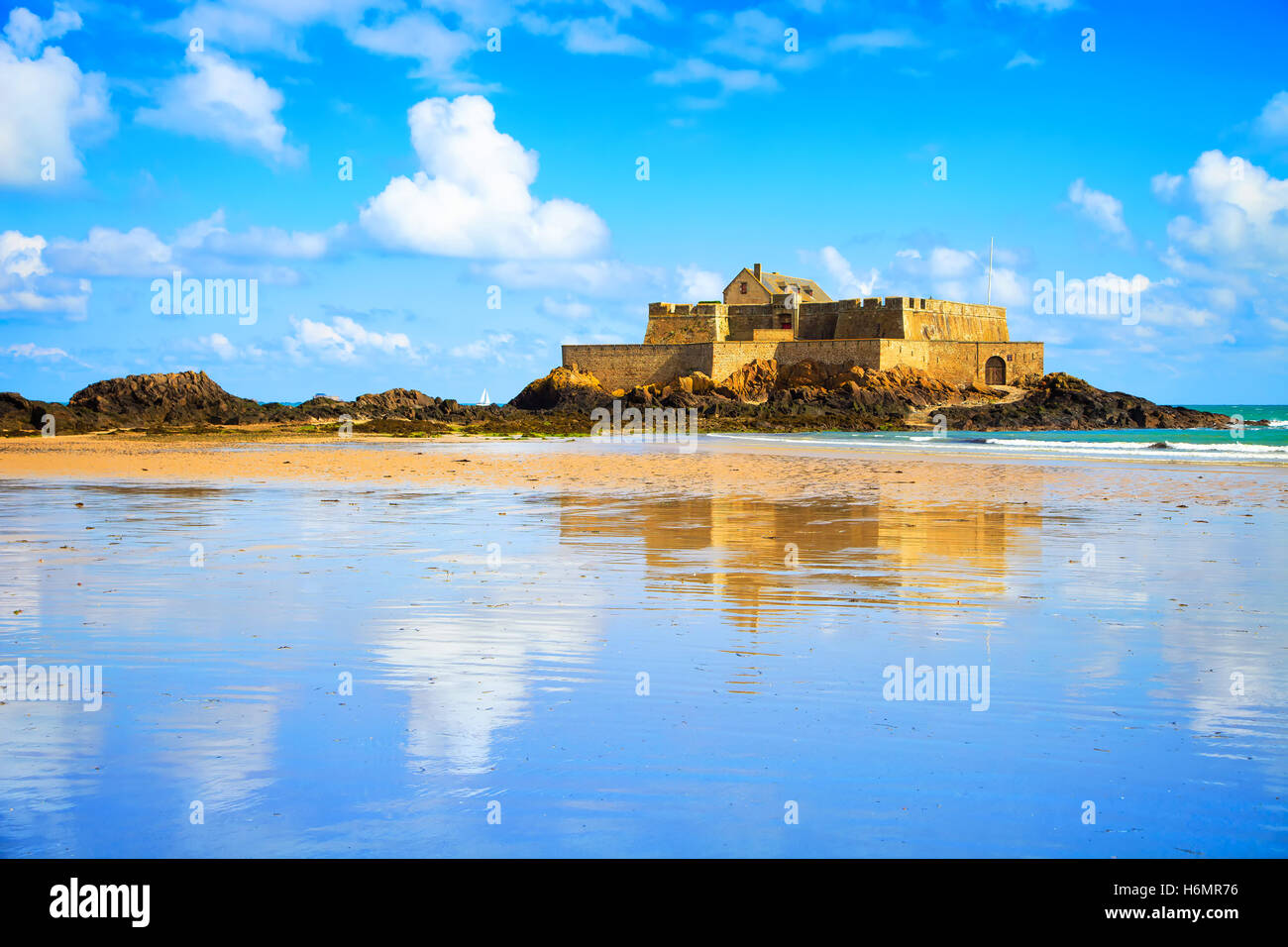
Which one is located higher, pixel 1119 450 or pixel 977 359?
pixel 977 359

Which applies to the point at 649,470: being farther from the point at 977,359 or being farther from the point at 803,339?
the point at 977,359

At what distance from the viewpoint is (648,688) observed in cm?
471

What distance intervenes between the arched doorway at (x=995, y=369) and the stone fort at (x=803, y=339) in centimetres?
6

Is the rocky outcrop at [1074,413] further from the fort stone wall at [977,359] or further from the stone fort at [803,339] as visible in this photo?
the stone fort at [803,339]

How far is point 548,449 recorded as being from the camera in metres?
28.8

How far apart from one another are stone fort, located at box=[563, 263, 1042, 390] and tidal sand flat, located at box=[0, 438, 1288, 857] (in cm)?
5281

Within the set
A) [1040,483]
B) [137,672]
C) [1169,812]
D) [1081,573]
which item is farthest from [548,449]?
[1169,812]

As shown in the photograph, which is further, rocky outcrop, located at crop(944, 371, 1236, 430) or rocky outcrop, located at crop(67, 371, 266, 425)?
rocky outcrop, located at crop(944, 371, 1236, 430)

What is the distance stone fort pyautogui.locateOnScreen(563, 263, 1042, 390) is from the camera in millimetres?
63062

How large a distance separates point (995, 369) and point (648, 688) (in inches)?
2539

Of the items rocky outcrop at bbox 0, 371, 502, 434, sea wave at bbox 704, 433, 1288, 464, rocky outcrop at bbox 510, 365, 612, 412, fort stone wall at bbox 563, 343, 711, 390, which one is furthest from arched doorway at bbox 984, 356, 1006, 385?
rocky outcrop at bbox 0, 371, 502, 434

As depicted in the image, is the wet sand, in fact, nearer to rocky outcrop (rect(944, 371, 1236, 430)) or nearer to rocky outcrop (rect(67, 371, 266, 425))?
rocky outcrop (rect(67, 371, 266, 425))

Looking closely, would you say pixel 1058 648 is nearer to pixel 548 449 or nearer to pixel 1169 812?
pixel 1169 812

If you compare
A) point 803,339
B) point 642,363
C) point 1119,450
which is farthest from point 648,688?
point 803,339
